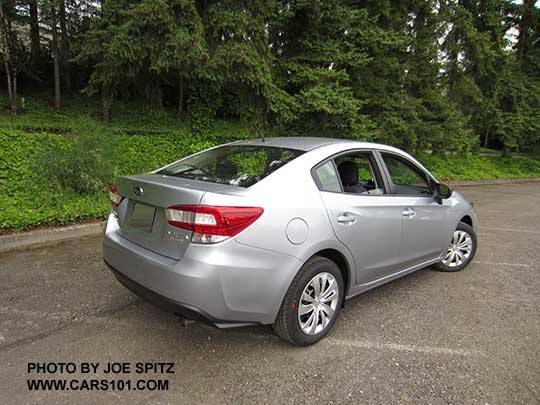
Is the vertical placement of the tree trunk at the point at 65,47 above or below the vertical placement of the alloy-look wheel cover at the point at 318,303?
above

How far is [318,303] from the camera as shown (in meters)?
2.45

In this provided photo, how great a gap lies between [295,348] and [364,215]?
1140mm

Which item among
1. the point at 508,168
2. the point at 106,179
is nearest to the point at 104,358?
the point at 106,179

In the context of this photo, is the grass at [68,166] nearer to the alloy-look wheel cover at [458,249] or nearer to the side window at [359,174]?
the side window at [359,174]

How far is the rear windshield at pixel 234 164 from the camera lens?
2385mm

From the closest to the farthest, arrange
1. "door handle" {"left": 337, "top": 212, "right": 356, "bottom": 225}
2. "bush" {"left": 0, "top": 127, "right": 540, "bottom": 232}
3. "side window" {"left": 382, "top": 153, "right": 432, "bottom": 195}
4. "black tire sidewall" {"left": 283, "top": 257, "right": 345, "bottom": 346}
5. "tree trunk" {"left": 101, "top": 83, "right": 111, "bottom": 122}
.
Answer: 1. "black tire sidewall" {"left": 283, "top": 257, "right": 345, "bottom": 346}
2. "door handle" {"left": 337, "top": 212, "right": 356, "bottom": 225}
3. "side window" {"left": 382, "top": 153, "right": 432, "bottom": 195}
4. "bush" {"left": 0, "top": 127, "right": 540, "bottom": 232}
5. "tree trunk" {"left": 101, "top": 83, "right": 111, "bottom": 122}

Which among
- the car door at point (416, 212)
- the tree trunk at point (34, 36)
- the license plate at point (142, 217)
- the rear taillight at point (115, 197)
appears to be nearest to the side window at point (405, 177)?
the car door at point (416, 212)

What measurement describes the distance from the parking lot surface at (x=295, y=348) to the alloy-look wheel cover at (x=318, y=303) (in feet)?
0.54

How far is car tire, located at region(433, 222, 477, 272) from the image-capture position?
3.89 meters

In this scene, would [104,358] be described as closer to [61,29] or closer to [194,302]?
[194,302]

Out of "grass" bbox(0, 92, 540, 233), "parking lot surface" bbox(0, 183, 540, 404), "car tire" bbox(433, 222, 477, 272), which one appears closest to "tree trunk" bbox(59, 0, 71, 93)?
"grass" bbox(0, 92, 540, 233)

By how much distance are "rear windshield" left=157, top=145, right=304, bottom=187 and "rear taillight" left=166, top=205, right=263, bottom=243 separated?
296mm

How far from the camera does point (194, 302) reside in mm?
1945

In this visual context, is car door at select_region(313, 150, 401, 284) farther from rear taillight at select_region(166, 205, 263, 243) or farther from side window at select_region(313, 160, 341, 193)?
rear taillight at select_region(166, 205, 263, 243)
